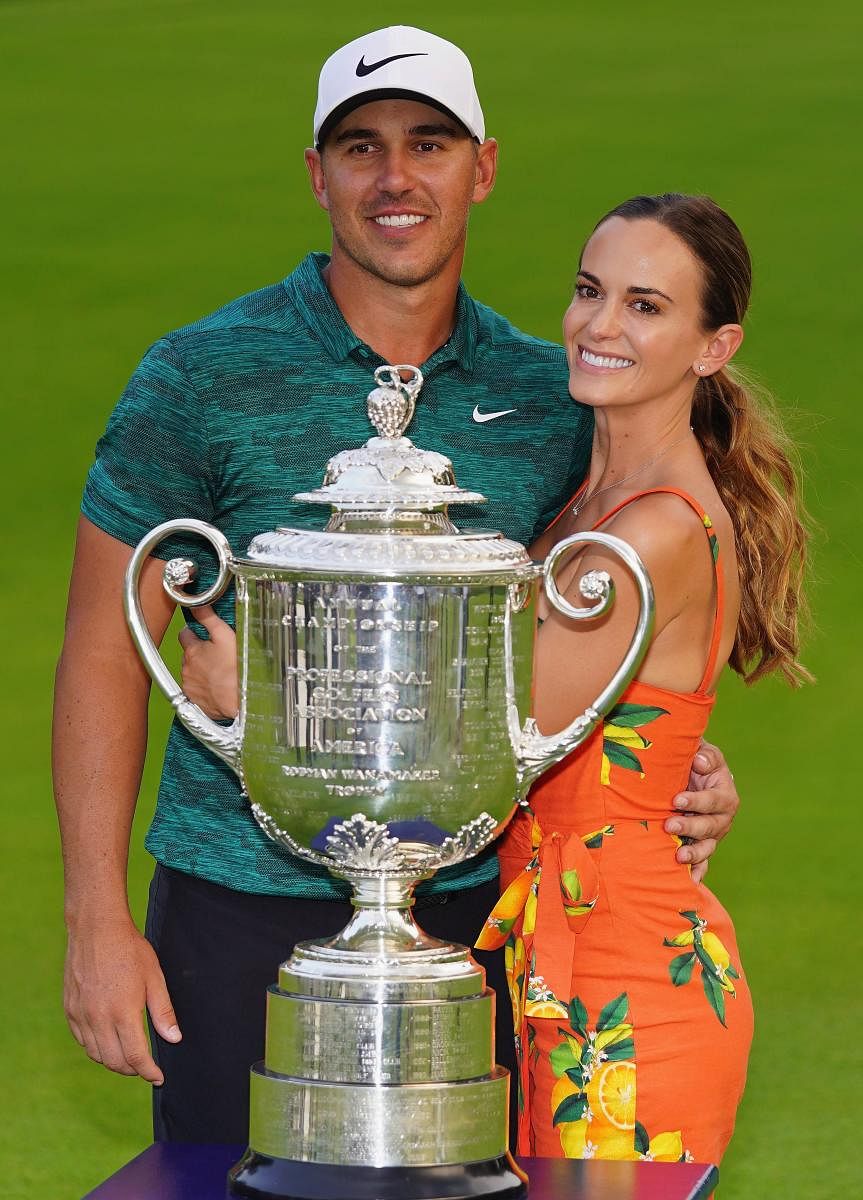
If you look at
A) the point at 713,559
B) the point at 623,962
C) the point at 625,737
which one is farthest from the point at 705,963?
the point at 713,559

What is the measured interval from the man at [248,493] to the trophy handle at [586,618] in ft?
1.98

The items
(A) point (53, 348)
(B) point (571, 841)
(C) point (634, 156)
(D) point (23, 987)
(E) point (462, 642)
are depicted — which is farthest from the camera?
(C) point (634, 156)

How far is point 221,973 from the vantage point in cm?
257

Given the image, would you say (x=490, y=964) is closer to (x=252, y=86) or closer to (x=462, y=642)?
(x=462, y=642)

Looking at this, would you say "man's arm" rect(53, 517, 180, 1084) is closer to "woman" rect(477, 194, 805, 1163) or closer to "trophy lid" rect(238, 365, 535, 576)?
"woman" rect(477, 194, 805, 1163)

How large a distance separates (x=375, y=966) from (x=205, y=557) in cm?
87

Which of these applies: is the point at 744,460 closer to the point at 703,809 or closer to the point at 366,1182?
the point at 703,809

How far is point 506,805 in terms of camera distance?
1862 mm

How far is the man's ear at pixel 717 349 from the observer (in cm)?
255

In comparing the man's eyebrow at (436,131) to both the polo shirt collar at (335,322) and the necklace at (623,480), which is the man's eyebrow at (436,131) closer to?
the polo shirt collar at (335,322)

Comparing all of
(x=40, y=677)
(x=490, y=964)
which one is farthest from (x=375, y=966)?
(x=40, y=677)

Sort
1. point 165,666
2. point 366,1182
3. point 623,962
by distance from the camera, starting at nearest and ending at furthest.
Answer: point 366,1182
point 165,666
point 623,962

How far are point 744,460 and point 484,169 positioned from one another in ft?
1.56

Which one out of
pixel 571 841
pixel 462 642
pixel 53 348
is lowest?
pixel 571 841
